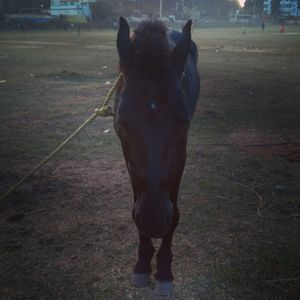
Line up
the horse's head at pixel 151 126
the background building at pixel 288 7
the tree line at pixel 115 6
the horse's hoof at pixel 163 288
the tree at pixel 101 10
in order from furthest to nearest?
the background building at pixel 288 7 < the tree at pixel 101 10 < the tree line at pixel 115 6 < the horse's hoof at pixel 163 288 < the horse's head at pixel 151 126

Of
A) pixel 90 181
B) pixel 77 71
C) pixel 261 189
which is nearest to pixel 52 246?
pixel 90 181

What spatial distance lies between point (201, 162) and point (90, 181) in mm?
2028

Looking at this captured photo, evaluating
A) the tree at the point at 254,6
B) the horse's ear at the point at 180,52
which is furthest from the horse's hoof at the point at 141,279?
the tree at the point at 254,6

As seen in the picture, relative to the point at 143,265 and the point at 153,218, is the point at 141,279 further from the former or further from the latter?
the point at 153,218

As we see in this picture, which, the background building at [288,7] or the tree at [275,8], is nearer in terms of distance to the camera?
the tree at [275,8]

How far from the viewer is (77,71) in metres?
17.0

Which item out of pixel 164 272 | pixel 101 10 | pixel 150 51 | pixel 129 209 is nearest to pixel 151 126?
pixel 150 51

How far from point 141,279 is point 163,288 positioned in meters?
0.24

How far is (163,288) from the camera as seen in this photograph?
3.17 m

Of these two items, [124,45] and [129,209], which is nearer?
[124,45]

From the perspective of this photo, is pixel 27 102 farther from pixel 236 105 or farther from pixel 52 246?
pixel 52 246

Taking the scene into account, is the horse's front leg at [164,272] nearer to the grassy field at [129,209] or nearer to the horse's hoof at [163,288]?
the horse's hoof at [163,288]

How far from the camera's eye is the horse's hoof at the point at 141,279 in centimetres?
328

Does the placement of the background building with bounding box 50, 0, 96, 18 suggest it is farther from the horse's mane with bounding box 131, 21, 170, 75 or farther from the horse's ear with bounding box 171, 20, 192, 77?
the horse's ear with bounding box 171, 20, 192, 77
